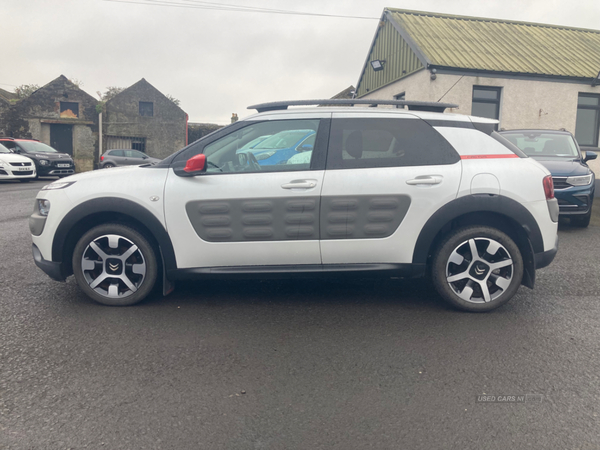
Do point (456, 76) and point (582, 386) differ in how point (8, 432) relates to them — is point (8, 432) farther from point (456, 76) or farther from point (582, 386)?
point (456, 76)

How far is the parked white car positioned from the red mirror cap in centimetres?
1653

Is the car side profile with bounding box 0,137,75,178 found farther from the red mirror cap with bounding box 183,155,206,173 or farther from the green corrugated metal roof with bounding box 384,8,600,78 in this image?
the red mirror cap with bounding box 183,155,206,173

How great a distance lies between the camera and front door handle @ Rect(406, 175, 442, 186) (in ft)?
13.7

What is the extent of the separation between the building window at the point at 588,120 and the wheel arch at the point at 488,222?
649 inches

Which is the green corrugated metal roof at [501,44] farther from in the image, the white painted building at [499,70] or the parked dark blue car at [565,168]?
the parked dark blue car at [565,168]

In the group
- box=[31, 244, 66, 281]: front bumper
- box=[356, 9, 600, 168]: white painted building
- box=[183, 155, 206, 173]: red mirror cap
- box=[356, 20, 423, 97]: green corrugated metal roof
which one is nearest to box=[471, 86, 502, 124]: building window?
box=[356, 9, 600, 168]: white painted building

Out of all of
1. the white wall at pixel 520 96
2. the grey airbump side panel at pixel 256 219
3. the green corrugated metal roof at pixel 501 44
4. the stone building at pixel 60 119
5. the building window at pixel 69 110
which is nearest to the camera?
the grey airbump side panel at pixel 256 219

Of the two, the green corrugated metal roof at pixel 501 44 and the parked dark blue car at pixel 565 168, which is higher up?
the green corrugated metal roof at pixel 501 44

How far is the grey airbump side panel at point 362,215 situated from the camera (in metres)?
4.14

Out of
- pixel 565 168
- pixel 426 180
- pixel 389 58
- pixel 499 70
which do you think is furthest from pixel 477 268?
pixel 389 58

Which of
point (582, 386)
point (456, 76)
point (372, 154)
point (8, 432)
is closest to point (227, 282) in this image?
Result: point (372, 154)

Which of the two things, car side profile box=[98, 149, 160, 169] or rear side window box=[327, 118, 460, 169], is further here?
car side profile box=[98, 149, 160, 169]

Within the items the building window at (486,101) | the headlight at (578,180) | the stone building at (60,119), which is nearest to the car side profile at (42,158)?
the stone building at (60,119)

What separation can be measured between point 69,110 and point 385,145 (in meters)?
37.5
